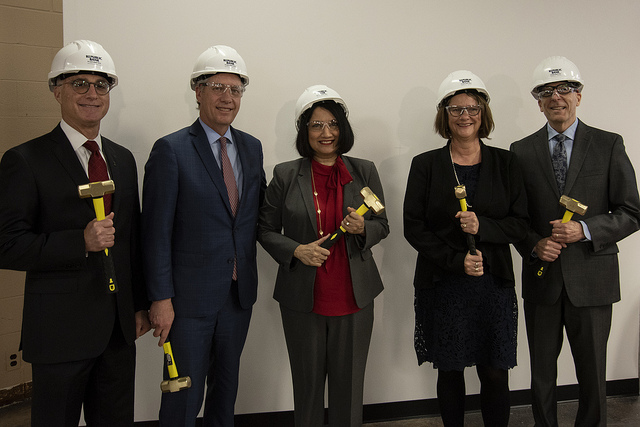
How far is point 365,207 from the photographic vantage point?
193 centimetres

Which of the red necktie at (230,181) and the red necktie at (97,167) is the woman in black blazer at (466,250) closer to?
the red necktie at (230,181)

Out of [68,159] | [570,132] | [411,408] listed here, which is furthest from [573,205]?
[68,159]

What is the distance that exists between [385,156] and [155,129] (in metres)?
1.41

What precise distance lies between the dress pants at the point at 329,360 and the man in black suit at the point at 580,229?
0.96 m

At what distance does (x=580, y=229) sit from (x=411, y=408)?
1.61 m

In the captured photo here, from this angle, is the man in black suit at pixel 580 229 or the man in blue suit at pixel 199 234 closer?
the man in blue suit at pixel 199 234

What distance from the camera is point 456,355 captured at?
2.04m

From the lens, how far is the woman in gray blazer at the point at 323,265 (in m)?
1.99

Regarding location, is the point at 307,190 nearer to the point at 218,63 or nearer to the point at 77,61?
the point at 218,63

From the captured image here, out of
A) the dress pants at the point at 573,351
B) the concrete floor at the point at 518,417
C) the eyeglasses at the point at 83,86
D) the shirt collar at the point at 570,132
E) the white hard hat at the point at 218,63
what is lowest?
the concrete floor at the point at 518,417

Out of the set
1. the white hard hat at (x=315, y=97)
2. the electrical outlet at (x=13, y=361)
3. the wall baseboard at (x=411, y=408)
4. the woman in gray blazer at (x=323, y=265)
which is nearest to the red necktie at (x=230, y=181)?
the woman in gray blazer at (x=323, y=265)

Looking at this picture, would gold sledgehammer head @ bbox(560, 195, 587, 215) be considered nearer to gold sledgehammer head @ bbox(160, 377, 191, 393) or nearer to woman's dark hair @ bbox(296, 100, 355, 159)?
woman's dark hair @ bbox(296, 100, 355, 159)

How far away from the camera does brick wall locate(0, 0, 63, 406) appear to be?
2.68 meters

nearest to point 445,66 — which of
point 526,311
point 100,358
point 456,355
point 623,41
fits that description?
point 623,41
